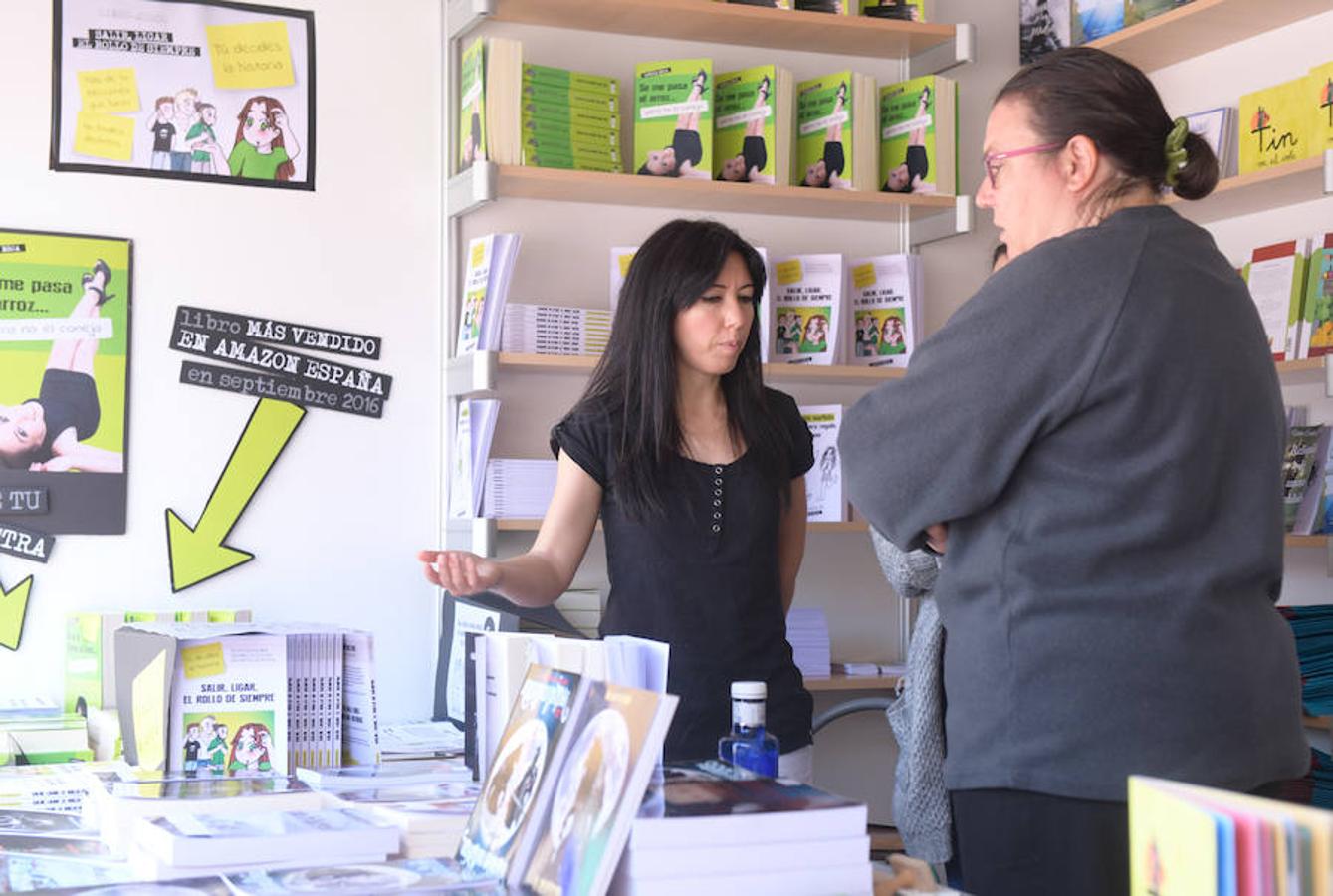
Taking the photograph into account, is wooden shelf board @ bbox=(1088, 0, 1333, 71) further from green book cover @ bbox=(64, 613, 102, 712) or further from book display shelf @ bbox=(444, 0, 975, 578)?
green book cover @ bbox=(64, 613, 102, 712)

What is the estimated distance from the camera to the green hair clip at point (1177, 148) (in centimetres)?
161

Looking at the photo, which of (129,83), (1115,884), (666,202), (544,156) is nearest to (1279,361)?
(666,202)

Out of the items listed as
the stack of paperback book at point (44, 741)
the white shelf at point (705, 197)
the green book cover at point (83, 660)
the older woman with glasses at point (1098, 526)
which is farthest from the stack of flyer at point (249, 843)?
the white shelf at point (705, 197)

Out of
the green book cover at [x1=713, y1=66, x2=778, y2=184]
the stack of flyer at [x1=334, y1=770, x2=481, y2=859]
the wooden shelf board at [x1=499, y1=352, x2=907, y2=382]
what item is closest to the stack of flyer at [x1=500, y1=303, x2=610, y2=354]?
the wooden shelf board at [x1=499, y1=352, x2=907, y2=382]

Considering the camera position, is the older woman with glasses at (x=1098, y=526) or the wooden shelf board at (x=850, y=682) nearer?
the older woman with glasses at (x=1098, y=526)

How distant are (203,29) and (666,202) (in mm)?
1101

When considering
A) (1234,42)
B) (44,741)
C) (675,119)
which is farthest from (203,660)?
(1234,42)

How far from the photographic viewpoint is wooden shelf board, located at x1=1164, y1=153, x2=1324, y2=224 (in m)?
3.00

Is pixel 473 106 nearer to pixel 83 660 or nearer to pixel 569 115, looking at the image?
pixel 569 115

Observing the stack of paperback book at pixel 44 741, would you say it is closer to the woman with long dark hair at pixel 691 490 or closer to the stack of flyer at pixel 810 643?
the woman with long dark hair at pixel 691 490

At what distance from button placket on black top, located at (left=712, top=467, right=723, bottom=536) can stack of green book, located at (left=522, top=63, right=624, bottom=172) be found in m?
1.14

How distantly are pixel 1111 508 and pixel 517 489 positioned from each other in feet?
6.15

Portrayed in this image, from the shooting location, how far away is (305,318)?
326 cm

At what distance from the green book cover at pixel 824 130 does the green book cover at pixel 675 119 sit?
0.31 m
